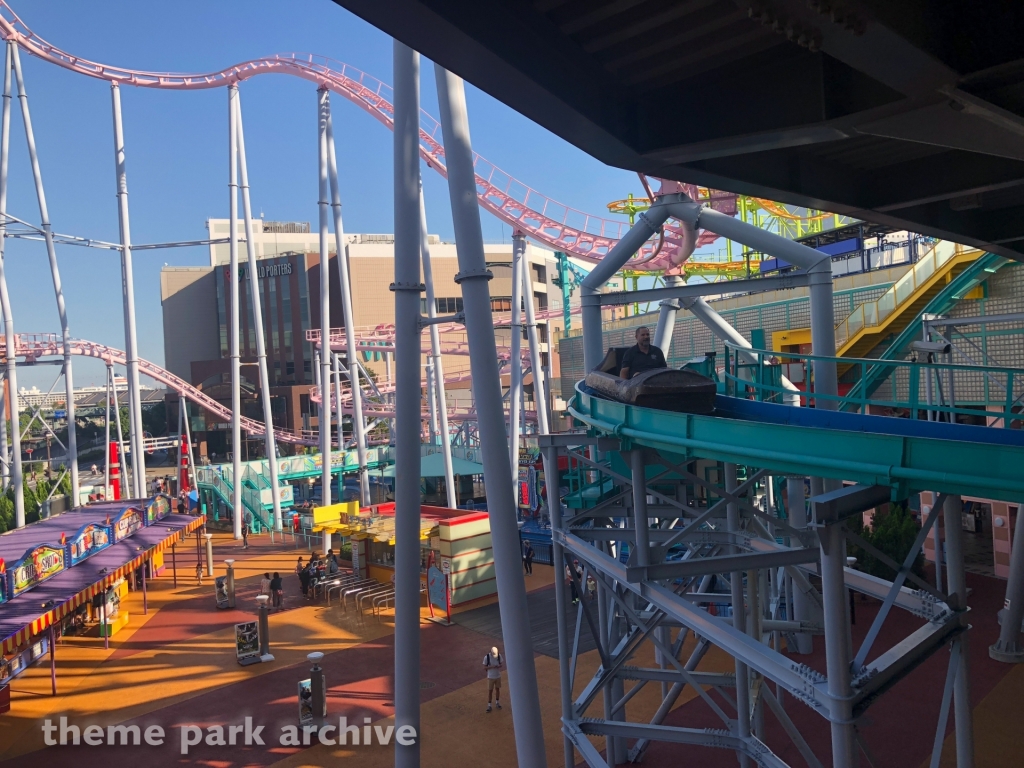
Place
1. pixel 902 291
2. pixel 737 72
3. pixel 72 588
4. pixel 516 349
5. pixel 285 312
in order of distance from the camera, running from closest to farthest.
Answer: pixel 737 72 → pixel 72 588 → pixel 902 291 → pixel 516 349 → pixel 285 312

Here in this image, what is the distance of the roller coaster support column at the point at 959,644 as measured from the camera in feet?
18.5

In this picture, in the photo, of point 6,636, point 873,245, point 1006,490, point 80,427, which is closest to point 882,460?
point 1006,490

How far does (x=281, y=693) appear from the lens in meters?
13.4

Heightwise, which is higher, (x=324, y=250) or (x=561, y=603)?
(x=324, y=250)

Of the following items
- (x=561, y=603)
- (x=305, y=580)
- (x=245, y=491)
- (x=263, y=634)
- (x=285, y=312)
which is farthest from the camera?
(x=285, y=312)

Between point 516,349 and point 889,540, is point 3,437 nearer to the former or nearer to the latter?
point 516,349

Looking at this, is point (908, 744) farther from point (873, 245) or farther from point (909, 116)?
point (873, 245)

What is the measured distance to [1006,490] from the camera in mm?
4227

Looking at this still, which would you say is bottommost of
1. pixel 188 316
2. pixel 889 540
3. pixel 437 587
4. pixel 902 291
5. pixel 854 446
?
pixel 437 587

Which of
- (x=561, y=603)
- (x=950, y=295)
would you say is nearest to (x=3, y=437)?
(x=561, y=603)

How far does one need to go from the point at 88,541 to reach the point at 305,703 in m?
8.39

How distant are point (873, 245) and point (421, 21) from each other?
28289mm

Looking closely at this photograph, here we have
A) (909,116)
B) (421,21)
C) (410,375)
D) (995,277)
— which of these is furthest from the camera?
(995,277)

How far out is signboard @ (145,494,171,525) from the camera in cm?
2157
